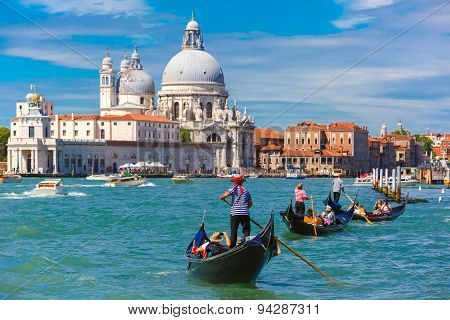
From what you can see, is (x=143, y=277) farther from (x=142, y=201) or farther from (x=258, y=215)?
(x=142, y=201)

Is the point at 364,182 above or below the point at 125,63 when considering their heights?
below

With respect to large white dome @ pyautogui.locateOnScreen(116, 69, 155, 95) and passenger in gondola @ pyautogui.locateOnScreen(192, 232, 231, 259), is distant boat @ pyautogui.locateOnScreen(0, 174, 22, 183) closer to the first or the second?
large white dome @ pyautogui.locateOnScreen(116, 69, 155, 95)

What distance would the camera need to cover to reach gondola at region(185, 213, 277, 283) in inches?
359

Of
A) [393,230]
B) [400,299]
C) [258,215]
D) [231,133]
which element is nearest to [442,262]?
[400,299]

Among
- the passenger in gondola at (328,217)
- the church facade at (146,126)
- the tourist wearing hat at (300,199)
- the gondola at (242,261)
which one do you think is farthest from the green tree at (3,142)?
the gondola at (242,261)

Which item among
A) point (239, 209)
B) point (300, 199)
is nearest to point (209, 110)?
point (300, 199)

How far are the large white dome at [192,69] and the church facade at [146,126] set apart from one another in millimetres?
76

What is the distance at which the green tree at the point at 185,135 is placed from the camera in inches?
2834

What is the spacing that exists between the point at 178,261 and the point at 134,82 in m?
65.0

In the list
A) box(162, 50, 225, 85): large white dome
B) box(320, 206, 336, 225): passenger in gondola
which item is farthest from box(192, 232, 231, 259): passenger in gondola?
box(162, 50, 225, 85): large white dome

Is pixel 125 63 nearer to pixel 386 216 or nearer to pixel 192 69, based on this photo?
pixel 192 69

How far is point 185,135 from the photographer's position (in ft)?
237

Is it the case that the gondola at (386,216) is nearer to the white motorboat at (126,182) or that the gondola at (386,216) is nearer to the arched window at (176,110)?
the white motorboat at (126,182)

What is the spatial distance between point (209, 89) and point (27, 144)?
22.0 metres
